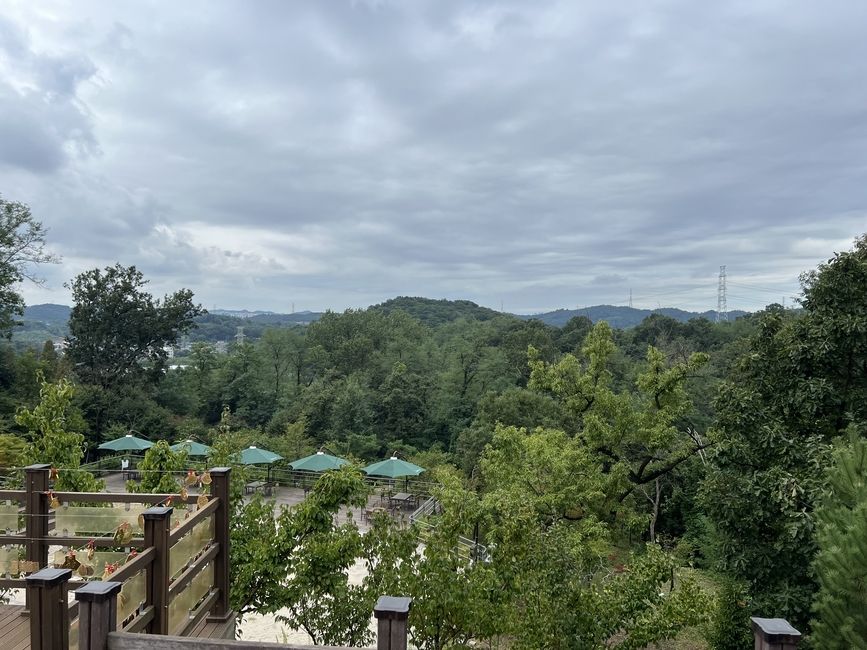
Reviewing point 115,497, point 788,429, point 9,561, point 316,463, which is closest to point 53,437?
point 9,561

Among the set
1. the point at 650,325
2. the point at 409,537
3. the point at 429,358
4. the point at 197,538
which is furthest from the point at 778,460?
the point at 650,325

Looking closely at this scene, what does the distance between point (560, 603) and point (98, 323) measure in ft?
94.6

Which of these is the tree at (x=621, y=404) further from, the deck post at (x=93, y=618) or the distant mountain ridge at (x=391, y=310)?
the distant mountain ridge at (x=391, y=310)

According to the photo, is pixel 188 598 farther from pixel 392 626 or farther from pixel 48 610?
pixel 392 626

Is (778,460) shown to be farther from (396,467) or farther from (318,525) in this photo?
(396,467)

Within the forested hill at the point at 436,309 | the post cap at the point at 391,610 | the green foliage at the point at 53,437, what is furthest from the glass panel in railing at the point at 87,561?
the forested hill at the point at 436,309

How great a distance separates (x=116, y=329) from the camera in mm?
27141

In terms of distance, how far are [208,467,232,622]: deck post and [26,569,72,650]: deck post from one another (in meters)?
1.53

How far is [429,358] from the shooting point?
127ft

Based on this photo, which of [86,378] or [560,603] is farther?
[86,378]

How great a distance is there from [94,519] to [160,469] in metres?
1.90

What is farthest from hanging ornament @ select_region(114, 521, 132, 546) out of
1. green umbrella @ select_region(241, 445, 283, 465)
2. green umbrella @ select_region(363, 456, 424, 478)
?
green umbrella @ select_region(241, 445, 283, 465)

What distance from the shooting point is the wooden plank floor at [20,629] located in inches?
130

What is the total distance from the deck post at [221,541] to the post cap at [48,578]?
5.06ft
